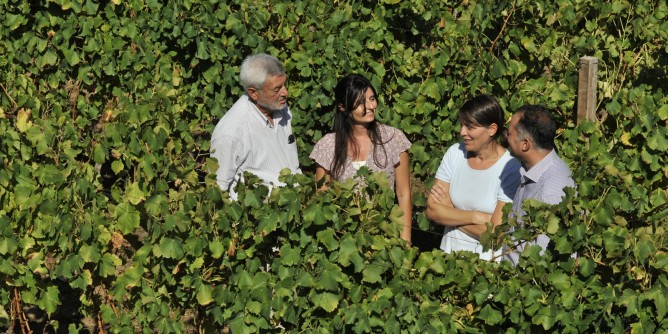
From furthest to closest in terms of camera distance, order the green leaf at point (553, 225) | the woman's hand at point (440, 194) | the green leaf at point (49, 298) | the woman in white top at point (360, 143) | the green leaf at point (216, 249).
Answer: the woman in white top at point (360, 143) → the woman's hand at point (440, 194) → the green leaf at point (49, 298) → the green leaf at point (216, 249) → the green leaf at point (553, 225)

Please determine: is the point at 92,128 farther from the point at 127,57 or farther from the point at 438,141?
the point at 438,141

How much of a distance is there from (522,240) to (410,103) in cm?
224

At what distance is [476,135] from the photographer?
565 centimetres

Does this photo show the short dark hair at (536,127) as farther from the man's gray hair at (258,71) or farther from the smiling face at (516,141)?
the man's gray hair at (258,71)

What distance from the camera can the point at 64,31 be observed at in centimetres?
744

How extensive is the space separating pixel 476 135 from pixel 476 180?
0.23m

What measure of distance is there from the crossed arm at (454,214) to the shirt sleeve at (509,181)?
45 millimetres

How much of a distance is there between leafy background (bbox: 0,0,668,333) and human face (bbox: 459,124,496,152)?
50 cm

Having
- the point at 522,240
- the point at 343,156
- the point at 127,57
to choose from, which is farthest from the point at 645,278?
the point at 127,57

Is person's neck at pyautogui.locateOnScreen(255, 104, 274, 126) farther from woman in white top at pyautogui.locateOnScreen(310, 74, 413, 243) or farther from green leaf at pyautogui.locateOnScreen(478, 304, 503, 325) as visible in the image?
green leaf at pyautogui.locateOnScreen(478, 304, 503, 325)

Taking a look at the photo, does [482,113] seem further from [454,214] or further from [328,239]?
[328,239]

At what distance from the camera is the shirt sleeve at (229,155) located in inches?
231

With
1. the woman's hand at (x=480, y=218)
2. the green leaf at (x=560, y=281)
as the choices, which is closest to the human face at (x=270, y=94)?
the woman's hand at (x=480, y=218)

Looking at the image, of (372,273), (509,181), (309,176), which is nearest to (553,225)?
(372,273)
